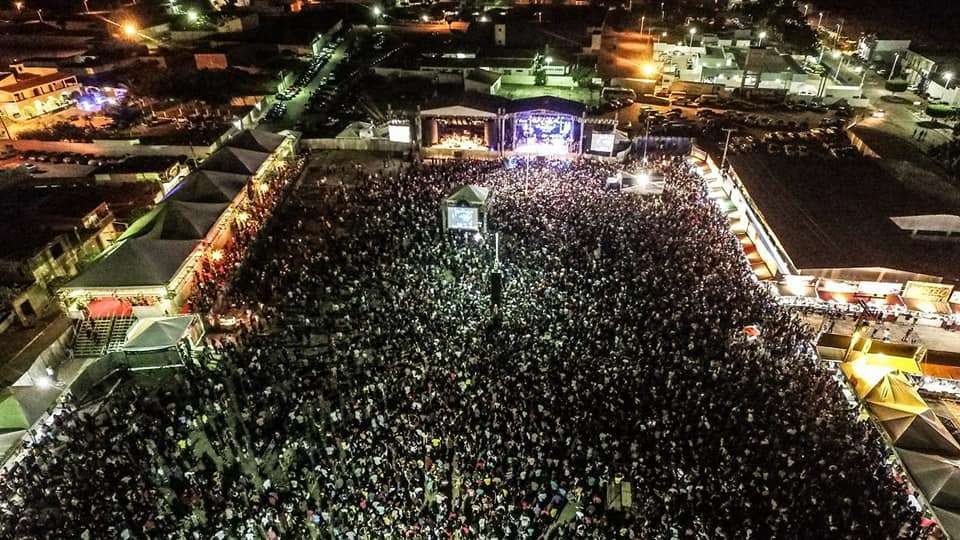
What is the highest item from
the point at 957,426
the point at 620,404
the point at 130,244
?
the point at 130,244

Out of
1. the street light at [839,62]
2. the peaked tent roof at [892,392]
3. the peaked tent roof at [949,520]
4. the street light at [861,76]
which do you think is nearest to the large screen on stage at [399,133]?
the peaked tent roof at [892,392]

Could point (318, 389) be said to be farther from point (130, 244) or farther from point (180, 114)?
point (180, 114)

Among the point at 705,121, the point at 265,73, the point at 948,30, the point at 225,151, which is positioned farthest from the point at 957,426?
the point at 948,30

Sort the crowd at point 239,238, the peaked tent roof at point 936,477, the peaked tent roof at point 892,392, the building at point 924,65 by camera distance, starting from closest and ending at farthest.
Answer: the peaked tent roof at point 936,477, the peaked tent roof at point 892,392, the crowd at point 239,238, the building at point 924,65

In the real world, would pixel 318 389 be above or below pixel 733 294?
below

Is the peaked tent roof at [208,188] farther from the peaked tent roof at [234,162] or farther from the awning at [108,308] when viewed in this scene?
the awning at [108,308]

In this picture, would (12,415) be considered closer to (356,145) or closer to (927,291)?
(356,145)
